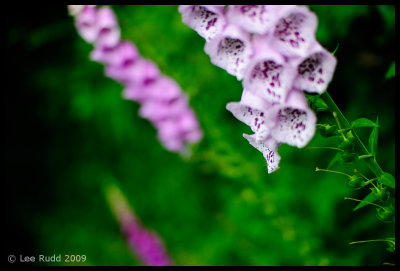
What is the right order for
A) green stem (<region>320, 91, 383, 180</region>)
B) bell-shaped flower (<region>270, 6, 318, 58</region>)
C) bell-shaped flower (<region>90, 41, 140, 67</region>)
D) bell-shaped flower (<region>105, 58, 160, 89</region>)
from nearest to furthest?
1. bell-shaped flower (<region>270, 6, 318, 58</region>)
2. green stem (<region>320, 91, 383, 180</region>)
3. bell-shaped flower (<region>90, 41, 140, 67</region>)
4. bell-shaped flower (<region>105, 58, 160, 89</region>)

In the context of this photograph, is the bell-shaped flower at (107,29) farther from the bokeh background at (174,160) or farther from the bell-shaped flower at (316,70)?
the bell-shaped flower at (316,70)

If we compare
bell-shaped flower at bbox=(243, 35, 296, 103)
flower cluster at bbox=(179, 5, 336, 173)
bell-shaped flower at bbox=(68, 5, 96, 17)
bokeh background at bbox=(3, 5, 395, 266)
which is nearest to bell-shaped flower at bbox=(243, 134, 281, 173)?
flower cluster at bbox=(179, 5, 336, 173)

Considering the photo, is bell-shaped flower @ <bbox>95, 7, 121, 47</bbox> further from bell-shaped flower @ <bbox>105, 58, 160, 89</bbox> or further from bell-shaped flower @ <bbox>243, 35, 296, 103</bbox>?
bell-shaped flower @ <bbox>243, 35, 296, 103</bbox>

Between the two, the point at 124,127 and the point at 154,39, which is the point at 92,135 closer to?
the point at 124,127

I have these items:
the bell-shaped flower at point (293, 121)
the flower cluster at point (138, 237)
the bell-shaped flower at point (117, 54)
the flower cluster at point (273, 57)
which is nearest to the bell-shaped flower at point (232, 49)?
the flower cluster at point (273, 57)

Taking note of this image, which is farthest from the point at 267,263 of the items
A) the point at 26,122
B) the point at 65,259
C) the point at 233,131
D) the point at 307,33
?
the point at 26,122
